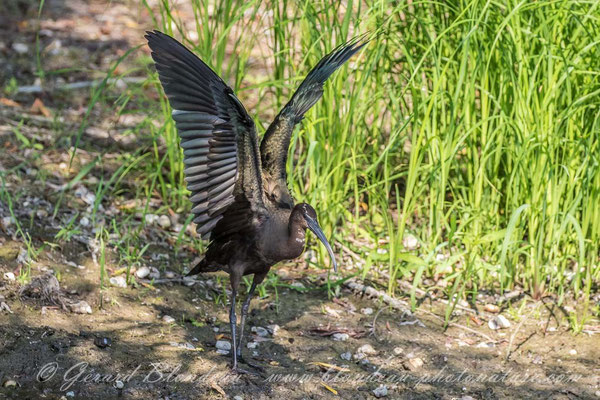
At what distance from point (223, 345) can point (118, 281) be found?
2.07 feet

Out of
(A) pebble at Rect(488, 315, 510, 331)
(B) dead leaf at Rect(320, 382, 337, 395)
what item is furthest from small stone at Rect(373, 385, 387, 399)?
(A) pebble at Rect(488, 315, 510, 331)

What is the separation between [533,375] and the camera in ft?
11.9

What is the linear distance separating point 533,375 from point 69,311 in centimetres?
197

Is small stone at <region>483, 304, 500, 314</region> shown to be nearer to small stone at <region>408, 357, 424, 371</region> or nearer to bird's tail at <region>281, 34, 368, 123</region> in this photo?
small stone at <region>408, 357, 424, 371</region>

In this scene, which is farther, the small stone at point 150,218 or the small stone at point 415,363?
the small stone at point 150,218

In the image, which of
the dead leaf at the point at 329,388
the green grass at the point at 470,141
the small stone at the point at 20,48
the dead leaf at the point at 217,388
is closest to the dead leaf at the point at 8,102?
the small stone at the point at 20,48

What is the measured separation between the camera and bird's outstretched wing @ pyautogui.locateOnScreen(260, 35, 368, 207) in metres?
3.62

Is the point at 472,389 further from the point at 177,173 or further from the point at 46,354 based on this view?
the point at 177,173

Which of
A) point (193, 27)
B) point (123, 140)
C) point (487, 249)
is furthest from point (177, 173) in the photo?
point (193, 27)

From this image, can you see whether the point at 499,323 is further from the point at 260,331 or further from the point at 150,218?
the point at 150,218

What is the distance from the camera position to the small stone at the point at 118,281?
12.9 ft

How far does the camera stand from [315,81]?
144 inches

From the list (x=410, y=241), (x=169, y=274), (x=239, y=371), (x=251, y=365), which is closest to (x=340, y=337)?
(x=251, y=365)

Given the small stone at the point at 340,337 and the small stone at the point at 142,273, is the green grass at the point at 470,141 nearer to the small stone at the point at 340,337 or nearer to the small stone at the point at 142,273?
the small stone at the point at 142,273
